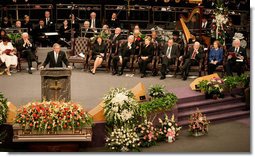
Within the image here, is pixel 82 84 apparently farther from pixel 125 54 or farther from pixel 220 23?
pixel 220 23

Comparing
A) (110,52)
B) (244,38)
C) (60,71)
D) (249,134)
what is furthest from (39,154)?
(244,38)

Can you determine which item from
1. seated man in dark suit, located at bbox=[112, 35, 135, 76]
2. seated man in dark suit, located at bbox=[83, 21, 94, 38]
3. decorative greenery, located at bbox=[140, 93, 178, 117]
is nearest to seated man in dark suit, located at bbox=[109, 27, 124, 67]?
seated man in dark suit, located at bbox=[112, 35, 135, 76]

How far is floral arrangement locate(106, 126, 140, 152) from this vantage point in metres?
11.7

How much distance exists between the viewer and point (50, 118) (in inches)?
450

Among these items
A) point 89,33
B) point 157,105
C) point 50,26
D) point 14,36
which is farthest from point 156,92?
point 50,26

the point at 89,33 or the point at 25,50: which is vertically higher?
the point at 89,33

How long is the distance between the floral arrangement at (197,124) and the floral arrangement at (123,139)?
1.36 metres

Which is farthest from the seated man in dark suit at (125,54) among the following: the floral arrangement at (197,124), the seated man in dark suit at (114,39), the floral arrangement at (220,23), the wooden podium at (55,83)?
the floral arrangement at (197,124)

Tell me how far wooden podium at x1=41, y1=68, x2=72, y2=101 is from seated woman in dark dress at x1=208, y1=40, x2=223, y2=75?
4438 mm

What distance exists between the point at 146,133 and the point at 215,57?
4244mm

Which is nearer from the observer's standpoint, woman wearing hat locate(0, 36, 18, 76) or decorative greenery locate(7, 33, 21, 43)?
woman wearing hat locate(0, 36, 18, 76)

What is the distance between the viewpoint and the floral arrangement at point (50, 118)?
37.4 ft

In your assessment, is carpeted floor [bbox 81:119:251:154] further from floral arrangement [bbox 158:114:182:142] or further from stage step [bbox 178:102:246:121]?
stage step [bbox 178:102:246:121]

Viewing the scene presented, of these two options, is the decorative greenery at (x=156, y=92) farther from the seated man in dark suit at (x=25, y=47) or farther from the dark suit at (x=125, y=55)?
the seated man in dark suit at (x=25, y=47)
